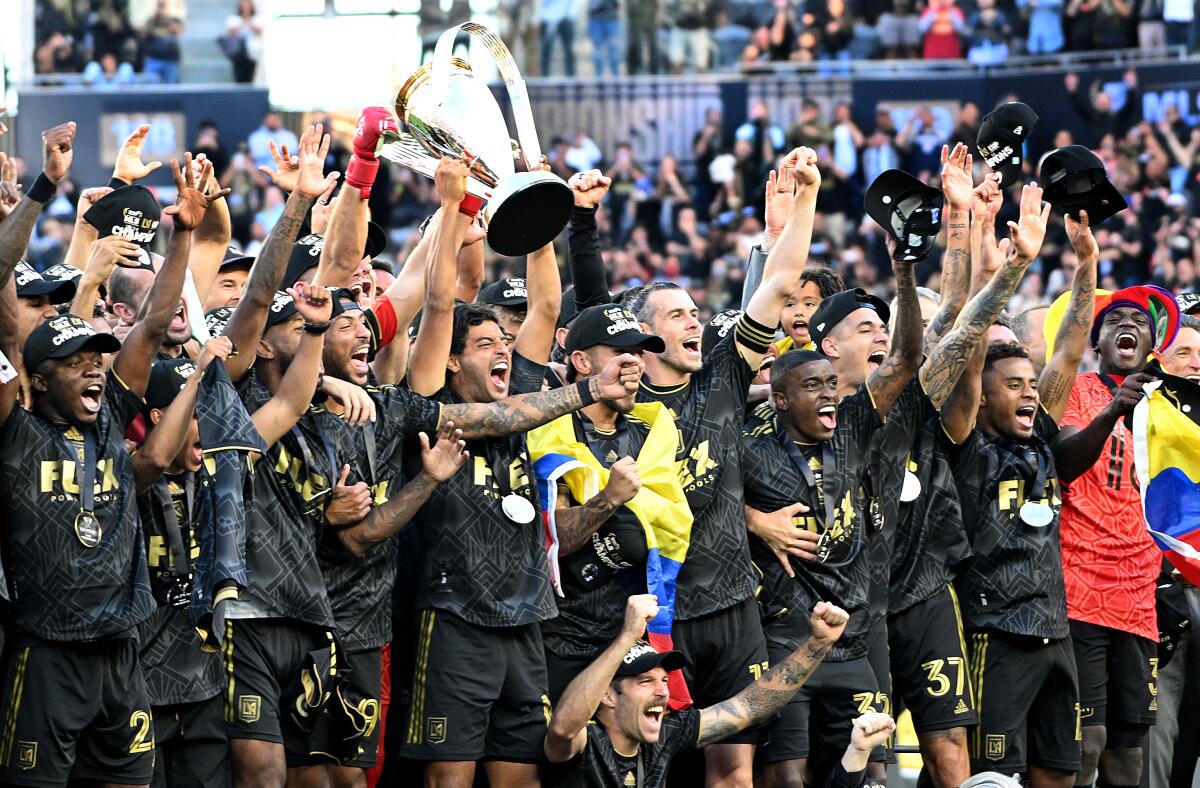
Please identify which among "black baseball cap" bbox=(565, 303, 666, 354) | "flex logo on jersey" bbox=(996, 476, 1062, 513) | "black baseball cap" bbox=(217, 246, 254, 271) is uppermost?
"black baseball cap" bbox=(217, 246, 254, 271)

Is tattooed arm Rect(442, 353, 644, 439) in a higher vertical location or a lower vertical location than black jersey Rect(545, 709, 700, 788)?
higher

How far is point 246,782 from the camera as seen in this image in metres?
6.38

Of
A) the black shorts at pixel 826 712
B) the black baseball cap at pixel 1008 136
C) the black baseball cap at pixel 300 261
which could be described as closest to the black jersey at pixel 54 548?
the black baseball cap at pixel 300 261

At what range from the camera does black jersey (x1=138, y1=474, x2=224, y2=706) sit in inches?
252

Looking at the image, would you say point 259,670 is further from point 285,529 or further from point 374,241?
point 374,241

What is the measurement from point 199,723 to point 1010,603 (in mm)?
3203

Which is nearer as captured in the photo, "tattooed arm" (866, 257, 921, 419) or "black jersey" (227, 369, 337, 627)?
"black jersey" (227, 369, 337, 627)

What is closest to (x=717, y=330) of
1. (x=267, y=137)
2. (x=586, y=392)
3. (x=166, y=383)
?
(x=586, y=392)

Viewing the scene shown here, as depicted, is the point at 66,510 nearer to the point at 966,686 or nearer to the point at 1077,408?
the point at 966,686

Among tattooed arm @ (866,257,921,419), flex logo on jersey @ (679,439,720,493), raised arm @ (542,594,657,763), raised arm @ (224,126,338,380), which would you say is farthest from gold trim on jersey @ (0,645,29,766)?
tattooed arm @ (866,257,921,419)

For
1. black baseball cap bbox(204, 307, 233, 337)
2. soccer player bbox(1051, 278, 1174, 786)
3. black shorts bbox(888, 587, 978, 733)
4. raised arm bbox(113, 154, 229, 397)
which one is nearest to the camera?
raised arm bbox(113, 154, 229, 397)

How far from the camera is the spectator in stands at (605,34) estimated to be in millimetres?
19375

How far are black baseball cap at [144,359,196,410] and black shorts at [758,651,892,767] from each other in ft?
7.83

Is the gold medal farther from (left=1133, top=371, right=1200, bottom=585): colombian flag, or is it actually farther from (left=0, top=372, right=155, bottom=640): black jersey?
(left=1133, top=371, right=1200, bottom=585): colombian flag
